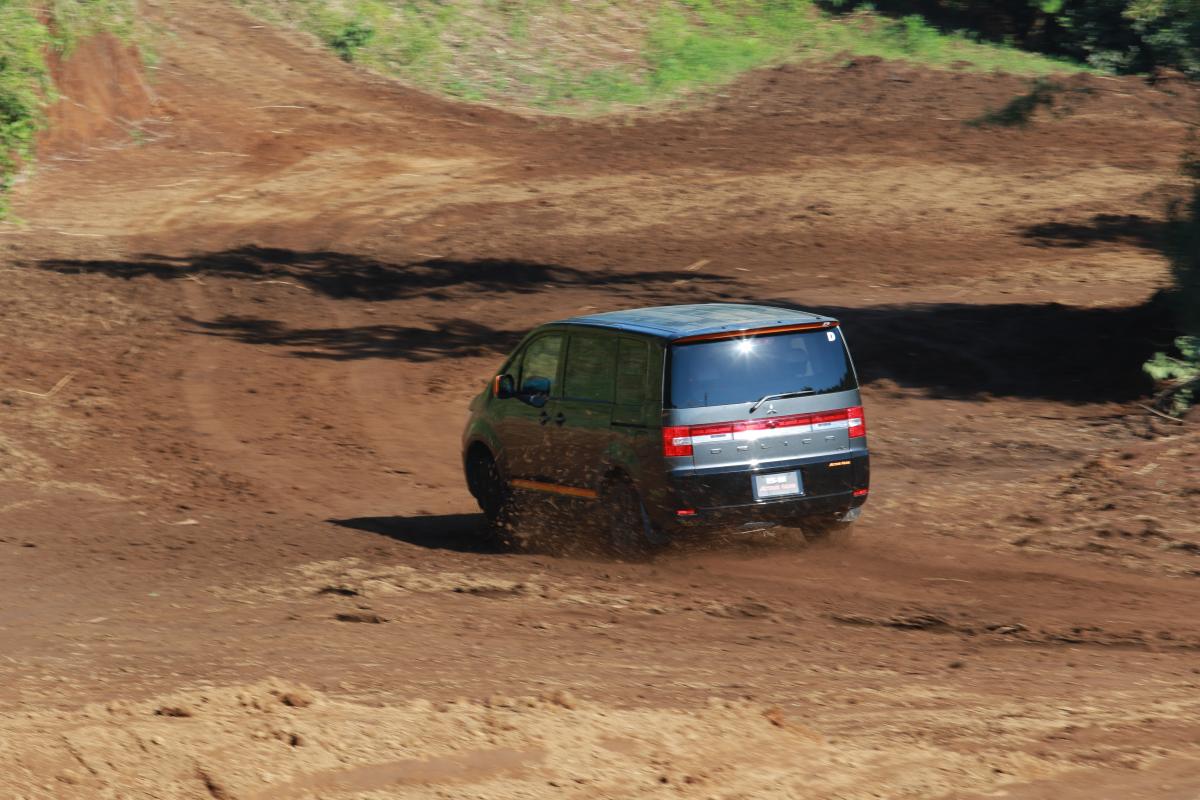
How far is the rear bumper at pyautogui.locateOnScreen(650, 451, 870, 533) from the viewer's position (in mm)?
10523

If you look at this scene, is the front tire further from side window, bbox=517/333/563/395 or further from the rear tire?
the rear tire

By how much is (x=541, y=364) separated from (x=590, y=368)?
28.9 inches

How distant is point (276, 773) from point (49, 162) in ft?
88.0

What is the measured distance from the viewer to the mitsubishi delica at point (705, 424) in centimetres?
1057

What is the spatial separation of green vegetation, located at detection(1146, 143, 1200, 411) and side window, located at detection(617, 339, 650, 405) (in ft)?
25.1

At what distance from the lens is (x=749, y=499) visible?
1062 centimetres

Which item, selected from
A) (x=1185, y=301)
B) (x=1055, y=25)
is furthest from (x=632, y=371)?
(x=1055, y=25)

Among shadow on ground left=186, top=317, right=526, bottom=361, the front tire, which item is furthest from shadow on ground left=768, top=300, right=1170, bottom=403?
the front tire

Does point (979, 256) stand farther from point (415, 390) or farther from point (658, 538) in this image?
point (658, 538)

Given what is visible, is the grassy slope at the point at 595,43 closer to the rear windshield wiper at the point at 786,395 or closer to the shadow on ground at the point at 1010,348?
the shadow on ground at the point at 1010,348

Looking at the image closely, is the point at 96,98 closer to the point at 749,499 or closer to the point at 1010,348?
the point at 1010,348

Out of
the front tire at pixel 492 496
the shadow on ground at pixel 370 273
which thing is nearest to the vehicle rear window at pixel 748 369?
the front tire at pixel 492 496

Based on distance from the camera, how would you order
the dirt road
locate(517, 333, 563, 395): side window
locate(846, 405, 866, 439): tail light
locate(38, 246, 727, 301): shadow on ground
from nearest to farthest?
1. the dirt road
2. locate(846, 405, 866, 439): tail light
3. locate(517, 333, 563, 395): side window
4. locate(38, 246, 727, 301): shadow on ground

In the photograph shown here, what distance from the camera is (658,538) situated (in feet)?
35.2
